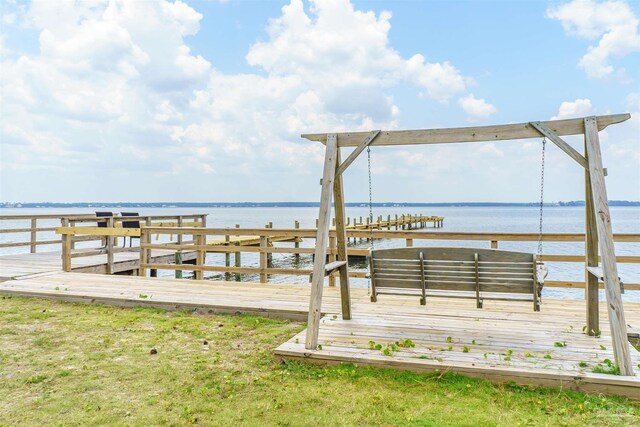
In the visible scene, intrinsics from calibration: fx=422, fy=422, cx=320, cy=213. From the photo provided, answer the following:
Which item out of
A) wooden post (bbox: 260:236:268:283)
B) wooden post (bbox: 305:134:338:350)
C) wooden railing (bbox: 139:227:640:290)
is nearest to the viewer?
wooden post (bbox: 305:134:338:350)

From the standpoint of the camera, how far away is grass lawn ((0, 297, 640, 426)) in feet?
9.23

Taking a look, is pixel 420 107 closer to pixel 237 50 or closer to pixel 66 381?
pixel 237 50

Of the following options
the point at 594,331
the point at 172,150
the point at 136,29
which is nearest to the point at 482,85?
the point at 136,29

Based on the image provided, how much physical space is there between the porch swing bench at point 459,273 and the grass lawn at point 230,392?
52.3 inches

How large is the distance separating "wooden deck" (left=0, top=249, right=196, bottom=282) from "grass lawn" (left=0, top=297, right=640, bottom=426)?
16.8ft

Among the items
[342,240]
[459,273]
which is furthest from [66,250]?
[459,273]

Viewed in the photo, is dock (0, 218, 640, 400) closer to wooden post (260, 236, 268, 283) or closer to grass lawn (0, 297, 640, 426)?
wooden post (260, 236, 268, 283)

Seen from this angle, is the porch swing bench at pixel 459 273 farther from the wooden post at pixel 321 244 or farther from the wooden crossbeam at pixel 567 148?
the wooden crossbeam at pixel 567 148

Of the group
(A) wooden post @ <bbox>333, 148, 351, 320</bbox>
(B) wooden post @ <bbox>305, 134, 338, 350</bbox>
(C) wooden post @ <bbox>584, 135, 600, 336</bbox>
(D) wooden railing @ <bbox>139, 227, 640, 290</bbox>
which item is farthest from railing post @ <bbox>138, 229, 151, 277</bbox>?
(C) wooden post @ <bbox>584, 135, 600, 336</bbox>

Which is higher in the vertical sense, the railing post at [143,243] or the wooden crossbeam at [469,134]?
the wooden crossbeam at [469,134]

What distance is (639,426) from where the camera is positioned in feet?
8.71

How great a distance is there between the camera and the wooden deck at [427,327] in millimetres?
3416

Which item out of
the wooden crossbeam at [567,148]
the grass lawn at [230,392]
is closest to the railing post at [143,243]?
the grass lawn at [230,392]

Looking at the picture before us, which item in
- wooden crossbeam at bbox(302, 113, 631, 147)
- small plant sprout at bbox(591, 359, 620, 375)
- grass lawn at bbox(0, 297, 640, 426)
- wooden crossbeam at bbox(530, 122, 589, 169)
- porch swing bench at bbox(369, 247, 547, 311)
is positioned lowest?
grass lawn at bbox(0, 297, 640, 426)
